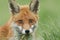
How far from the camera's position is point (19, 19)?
1378cm

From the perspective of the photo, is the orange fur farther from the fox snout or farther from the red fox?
the fox snout

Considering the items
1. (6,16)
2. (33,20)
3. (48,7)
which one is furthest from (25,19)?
(48,7)

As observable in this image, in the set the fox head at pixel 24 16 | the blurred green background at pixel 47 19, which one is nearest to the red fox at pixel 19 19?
the fox head at pixel 24 16

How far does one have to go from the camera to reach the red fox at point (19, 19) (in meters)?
13.6

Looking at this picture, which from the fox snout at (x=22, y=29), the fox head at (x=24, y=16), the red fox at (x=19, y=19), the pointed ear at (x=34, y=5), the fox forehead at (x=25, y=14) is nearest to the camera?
the fox snout at (x=22, y=29)

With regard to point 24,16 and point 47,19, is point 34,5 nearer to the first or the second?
point 24,16

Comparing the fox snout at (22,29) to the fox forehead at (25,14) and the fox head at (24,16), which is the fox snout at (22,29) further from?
the fox forehead at (25,14)

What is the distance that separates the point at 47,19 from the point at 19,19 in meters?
2.73

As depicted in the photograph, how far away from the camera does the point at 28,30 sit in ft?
43.3

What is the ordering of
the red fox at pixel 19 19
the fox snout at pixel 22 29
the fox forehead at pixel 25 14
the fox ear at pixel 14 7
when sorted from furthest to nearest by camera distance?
the fox ear at pixel 14 7 < the fox forehead at pixel 25 14 < the red fox at pixel 19 19 < the fox snout at pixel 22 29

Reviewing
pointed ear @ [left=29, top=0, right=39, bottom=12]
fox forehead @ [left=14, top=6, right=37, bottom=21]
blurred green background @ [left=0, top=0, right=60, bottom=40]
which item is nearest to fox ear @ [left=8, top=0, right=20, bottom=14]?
fox forehead @ [left=14, top=6, right=37, bottom=21]

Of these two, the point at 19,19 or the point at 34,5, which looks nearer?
the point at 19,19

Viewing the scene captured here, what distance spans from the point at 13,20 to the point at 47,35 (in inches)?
43.4

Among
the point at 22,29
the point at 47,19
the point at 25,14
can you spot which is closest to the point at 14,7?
the point at 25,14
